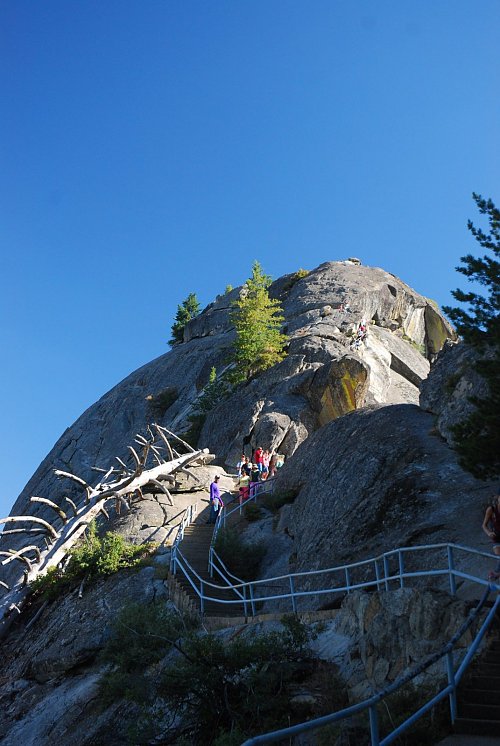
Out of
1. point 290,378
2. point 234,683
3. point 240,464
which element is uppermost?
point 290,378

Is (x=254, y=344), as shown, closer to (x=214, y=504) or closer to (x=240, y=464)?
(x=240, y=464)

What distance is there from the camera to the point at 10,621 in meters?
21.1

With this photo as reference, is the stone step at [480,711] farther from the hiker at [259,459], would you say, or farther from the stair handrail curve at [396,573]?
the hiker at [259,459]

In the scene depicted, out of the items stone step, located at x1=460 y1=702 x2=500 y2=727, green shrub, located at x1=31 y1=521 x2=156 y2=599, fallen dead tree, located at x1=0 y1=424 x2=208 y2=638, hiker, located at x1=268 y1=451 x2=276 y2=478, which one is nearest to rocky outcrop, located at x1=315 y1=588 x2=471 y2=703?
stone step, located at x1=460 y1=702 x2=500 y2=727

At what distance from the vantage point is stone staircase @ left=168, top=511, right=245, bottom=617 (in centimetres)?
1653

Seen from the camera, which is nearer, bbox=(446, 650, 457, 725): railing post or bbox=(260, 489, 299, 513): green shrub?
bbox=(446, 650, 457, 725): railing post

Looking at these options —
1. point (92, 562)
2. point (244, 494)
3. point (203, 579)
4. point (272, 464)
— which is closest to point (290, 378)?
point (272, 464)

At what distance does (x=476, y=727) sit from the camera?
6.30 m

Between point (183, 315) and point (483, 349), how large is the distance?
54.7m

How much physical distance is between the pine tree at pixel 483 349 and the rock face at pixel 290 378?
1385cm

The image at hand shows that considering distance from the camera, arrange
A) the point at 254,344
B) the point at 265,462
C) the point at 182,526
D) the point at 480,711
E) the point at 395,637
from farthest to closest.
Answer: the point at 254,344
the point at 265,462
the point at 182,526
the point at 395,637
the point at 480,711

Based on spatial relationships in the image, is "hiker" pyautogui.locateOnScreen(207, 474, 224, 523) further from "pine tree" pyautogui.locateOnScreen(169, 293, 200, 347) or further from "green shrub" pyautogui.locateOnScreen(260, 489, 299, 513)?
"pine tree" pyautogui.locateOnScreen(169, 293, 200, 347)

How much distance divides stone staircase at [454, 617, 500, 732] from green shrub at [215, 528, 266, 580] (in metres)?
12.6

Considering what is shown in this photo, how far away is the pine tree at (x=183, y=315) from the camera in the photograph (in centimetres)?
6438
